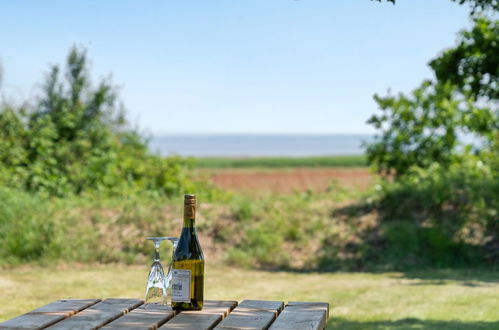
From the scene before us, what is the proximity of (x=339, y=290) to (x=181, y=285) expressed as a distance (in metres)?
5.49

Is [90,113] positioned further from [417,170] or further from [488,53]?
[488,53]

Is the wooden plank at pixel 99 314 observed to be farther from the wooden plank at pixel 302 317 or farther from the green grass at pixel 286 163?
the green grass at pixel 286 163

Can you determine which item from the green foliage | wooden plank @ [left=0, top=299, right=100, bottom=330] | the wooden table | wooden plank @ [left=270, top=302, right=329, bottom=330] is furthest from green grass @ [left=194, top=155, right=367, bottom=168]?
wooden plank @ [left=0, top=299, right=100, bottom=330]

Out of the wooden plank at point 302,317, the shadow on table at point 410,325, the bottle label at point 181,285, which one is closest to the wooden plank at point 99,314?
the bottle label at point 181,285

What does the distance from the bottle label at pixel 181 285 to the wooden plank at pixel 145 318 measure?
0.08 metres

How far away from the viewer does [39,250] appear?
1072cm

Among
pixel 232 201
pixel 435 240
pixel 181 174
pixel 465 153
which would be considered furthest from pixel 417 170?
pixel 181 174

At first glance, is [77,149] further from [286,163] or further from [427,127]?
[286,163]

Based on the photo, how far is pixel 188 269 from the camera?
376 centimetres

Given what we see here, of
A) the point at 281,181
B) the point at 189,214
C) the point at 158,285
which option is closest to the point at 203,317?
the point at 158,285

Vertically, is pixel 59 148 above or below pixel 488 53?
below

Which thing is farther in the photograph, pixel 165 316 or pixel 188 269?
pixel 188 269

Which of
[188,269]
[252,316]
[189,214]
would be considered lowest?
[252,316]

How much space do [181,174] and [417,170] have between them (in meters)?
4.61
